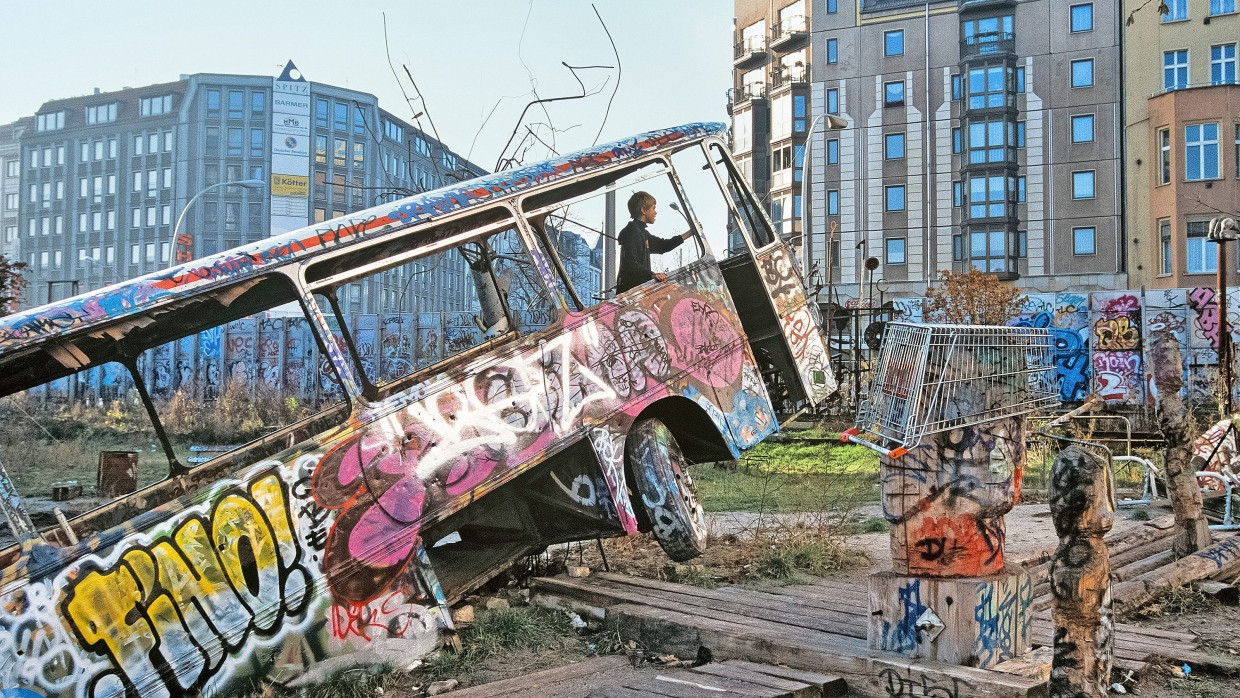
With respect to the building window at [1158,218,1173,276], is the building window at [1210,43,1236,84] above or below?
above

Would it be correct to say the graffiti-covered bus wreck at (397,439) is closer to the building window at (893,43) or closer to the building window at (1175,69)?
the building window at (1175,69)

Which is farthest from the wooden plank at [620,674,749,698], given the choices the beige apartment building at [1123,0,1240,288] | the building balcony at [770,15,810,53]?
the building balcony at [770,15,810,53]

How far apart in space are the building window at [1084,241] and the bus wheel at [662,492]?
43243 mm

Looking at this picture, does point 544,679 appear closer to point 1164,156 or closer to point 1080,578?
point 1080,578

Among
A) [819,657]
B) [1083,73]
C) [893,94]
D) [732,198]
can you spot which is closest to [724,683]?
[819,657]

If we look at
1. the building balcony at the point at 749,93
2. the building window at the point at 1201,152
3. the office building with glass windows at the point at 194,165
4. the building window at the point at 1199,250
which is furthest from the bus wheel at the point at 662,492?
the office building with glass windows at the point at 194,165

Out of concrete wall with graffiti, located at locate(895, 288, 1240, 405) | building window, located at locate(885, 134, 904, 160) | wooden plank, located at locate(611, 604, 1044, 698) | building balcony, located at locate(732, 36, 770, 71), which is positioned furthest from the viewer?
building balcony, located at locate(732, 36, 770, 71)

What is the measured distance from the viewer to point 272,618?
18.4 ft

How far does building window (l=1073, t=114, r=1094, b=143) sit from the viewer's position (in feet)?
150

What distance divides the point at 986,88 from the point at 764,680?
46652 mm

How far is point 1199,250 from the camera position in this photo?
38.2 metres

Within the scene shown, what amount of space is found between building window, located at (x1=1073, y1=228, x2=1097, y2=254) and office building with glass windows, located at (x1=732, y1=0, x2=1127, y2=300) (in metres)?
0.06

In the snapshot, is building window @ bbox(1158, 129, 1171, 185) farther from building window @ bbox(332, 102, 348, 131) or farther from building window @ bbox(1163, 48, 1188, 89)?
building window @ bbox(332, 102, 348, 131)

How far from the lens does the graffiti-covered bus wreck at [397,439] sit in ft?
17.1
